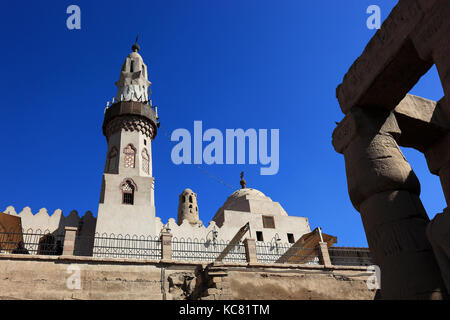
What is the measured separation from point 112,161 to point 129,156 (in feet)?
3.57

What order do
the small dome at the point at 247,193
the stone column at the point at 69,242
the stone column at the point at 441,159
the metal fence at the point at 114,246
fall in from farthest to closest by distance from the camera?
the small dome at the point at 247,193, the metal fence at the point at 114,246, the stone column at the point at 69,242, the stone column at the point at 441,159

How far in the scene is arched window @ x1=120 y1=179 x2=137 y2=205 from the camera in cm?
1861

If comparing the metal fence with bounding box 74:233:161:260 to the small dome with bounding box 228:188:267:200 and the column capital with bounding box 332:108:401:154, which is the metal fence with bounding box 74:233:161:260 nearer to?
the column capital with bounding box 332:108:401:154

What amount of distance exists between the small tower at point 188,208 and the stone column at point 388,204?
21270 mm

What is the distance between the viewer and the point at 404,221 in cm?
393

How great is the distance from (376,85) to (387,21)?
0.83 meters

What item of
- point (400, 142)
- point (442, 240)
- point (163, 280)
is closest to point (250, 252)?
point (163, 280)

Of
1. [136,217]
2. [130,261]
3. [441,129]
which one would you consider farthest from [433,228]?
[136,217]

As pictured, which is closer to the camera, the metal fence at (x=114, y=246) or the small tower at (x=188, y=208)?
the metal fence at (x=114, y=246)

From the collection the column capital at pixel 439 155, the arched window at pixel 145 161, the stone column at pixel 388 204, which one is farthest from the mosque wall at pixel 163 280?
the arched window at pixel 145 161

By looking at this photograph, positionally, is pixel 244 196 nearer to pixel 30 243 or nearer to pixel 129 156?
pixel 129 156

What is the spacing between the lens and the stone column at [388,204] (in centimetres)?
359

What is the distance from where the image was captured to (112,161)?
2041 centimetres

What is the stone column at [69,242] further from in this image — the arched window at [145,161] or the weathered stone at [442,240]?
the weathered stone at [442,240]
